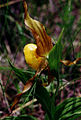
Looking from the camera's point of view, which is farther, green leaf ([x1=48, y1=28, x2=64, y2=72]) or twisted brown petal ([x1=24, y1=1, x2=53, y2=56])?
twisted brown petal ([x1=24, y1=1, x2=53, y2=56])

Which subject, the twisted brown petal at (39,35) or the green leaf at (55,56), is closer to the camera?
the green leaf at (55,56)

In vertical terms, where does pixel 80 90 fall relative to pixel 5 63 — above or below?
below

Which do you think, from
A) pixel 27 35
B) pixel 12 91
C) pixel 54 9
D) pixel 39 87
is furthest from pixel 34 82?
pixel 54 9

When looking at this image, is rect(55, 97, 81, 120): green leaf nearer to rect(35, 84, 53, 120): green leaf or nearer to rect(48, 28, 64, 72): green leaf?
rect(35, 84, 53, 120): green leaf

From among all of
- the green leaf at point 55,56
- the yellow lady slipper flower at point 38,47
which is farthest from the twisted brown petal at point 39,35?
the green leaf at point 55,56

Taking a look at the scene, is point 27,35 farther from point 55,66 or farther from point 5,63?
point 55,66

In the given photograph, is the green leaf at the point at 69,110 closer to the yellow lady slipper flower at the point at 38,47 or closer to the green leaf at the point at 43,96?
the green leaf at the point at 43,96

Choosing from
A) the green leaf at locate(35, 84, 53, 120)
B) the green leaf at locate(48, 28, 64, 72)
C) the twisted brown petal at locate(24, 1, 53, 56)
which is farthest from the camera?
the green leaf at locate(35, 84, 53, 120)

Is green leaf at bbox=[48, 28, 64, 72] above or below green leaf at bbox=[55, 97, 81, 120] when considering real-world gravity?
above

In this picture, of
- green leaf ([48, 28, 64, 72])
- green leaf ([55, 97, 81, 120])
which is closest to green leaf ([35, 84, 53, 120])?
green leaf ([55, 97, 81, 120])

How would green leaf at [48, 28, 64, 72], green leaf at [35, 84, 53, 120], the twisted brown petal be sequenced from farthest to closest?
green leaf at [35, 84, 53, 120] < the twisted brown petal < green leaf at [48, 28, 64, 72]

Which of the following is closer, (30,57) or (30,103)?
(30,57)
